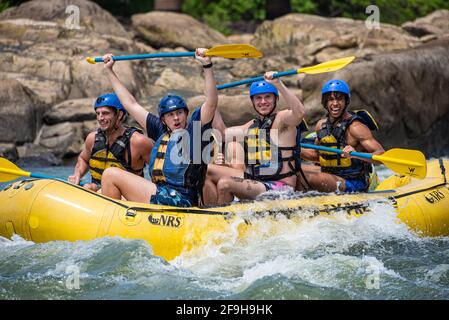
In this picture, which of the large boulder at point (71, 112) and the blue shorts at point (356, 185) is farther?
the large boulder at point (71, 112)

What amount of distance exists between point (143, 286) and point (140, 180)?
108 cm

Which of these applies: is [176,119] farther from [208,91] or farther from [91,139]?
[91,139]

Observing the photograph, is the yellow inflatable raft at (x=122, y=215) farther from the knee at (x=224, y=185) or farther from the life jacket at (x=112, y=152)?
the life jacket at (x=112, y=152)

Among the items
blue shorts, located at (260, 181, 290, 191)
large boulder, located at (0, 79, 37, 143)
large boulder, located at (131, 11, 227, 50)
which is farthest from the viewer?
large boulder, located at (131, 11, 227, 50)

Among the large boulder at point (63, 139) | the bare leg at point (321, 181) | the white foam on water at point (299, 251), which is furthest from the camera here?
the large boulder at point (63, 139)

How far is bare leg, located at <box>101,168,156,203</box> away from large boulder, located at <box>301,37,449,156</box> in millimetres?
5851

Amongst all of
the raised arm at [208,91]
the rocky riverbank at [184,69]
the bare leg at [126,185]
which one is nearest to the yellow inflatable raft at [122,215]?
the bare leg at [126,185]

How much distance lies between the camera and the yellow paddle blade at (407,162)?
6.57 meters

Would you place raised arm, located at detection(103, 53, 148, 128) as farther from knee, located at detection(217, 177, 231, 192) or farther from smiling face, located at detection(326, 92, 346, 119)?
smiling face, located at detection(326, 92, 346, 119)

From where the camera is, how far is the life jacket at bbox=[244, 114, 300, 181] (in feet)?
20.9

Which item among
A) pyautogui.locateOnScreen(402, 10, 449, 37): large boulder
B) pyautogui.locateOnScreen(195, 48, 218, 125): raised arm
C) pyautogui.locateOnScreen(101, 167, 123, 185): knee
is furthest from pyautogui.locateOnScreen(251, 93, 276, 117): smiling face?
pyautogui.locateOnScreen(402, 10, 449, 37): large boulder

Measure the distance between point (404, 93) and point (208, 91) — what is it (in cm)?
695

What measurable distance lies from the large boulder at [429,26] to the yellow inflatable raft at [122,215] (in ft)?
33.9

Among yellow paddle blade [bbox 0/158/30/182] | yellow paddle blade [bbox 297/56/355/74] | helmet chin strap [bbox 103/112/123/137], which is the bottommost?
yellow paddle blade [bbox 0/158/30/182]
